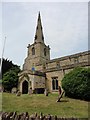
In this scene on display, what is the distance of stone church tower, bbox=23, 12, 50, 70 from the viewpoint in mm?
54781

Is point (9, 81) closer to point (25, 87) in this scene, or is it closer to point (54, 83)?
point (25, 87)

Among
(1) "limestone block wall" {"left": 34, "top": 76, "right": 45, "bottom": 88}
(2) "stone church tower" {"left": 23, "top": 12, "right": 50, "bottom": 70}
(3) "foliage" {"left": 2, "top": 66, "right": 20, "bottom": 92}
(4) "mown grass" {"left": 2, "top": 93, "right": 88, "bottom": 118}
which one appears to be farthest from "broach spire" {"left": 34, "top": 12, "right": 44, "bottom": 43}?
(4) "mown grass" {"left": 2, "top": 93, "right": 88, "bottom": 118}

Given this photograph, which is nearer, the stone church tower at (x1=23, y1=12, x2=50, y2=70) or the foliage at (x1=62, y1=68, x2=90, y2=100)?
the foliage at (x1=62, y1=68, x2=90, y2=100)

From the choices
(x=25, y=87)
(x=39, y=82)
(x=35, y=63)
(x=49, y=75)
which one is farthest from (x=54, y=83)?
(x=35, y=63)

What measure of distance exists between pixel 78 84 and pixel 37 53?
33744 mm

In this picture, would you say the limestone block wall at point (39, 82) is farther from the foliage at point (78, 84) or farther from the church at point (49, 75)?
the foliage at point (78, 84)

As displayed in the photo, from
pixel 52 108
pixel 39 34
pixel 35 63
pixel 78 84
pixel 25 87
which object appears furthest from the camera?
pixel 39 34

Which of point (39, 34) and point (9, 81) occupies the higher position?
point (39, 34)

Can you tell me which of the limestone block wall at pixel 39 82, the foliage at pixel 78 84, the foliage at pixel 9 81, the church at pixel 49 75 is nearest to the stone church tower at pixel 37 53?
the church at pixel 49 75

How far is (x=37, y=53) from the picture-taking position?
5531 cm

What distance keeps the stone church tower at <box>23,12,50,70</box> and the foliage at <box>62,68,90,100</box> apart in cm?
2972

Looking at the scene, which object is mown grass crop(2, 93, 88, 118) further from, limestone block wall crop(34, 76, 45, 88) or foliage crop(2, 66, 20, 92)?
foliage crop(2, 66, 20, 92)

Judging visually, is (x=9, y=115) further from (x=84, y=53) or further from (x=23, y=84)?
(x=84, y=53)

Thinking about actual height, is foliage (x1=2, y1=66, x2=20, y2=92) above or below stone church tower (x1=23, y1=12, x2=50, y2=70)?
below
